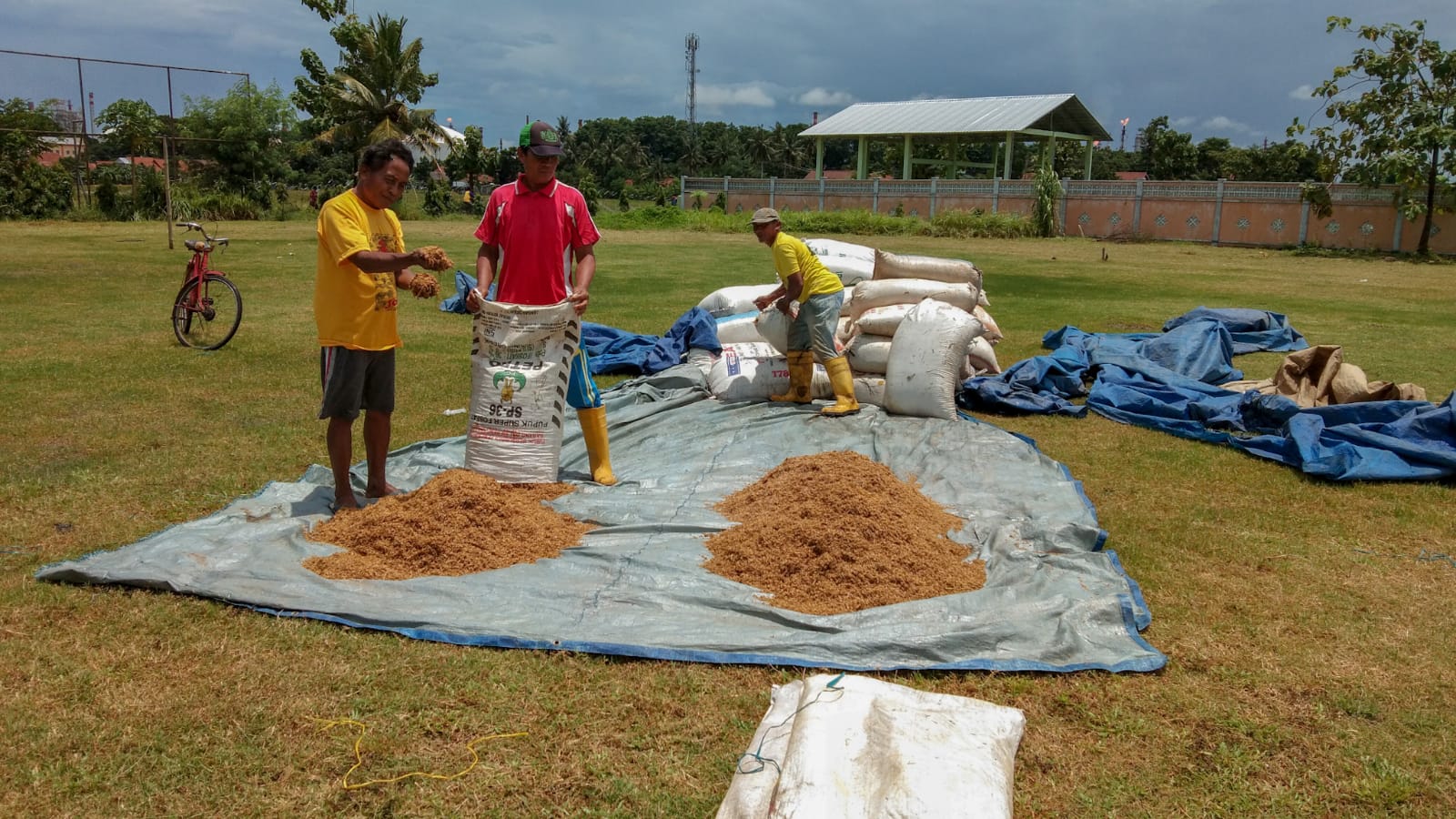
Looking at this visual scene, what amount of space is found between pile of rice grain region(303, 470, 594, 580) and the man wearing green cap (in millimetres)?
893

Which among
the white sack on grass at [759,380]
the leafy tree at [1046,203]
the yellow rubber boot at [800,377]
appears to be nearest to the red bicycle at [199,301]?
the white sack on grass at [759,380]

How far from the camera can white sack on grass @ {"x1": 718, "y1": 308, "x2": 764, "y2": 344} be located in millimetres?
7961

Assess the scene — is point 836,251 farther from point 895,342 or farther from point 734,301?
point 895,342

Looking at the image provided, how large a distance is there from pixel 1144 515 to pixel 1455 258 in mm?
25784

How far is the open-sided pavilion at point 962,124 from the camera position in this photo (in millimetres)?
37522

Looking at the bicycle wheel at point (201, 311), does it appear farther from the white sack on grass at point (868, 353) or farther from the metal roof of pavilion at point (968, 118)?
the metal roof of pavilion at point (968, 118)

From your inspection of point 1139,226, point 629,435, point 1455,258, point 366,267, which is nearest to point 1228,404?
point 629,435

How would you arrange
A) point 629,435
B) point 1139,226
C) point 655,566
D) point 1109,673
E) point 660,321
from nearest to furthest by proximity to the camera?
point 1109,673 < point 655,566 < point 629,435 < point 660,321 < point 1139,226

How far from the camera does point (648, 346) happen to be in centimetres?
863

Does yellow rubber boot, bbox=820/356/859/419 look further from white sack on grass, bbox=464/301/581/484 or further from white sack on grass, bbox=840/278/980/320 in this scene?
white sack on grass, bbox=464/301/581/484

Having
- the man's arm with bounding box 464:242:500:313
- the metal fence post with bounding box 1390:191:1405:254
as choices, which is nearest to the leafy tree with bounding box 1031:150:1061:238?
the metal fence post with bounding box 1390:191:1405:254

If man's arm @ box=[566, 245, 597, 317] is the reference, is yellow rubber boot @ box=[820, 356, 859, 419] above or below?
below

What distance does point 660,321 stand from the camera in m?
11.4

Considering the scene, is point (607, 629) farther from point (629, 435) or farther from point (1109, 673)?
point (629, 435)
